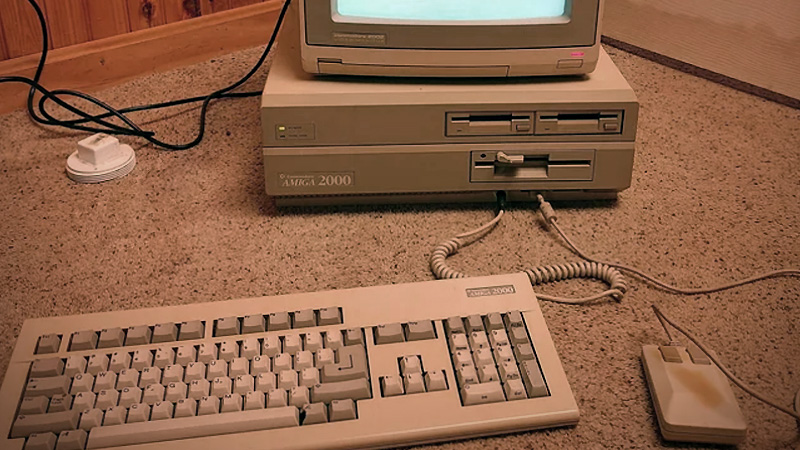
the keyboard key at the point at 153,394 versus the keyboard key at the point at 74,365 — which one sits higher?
the keyboard key at the point at 74,365

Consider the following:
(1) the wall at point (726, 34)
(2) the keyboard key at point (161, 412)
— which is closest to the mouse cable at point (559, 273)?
(2) the keyboard key at point (161, 412)

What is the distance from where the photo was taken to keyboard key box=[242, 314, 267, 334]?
2.41 ft

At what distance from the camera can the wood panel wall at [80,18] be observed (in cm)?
118

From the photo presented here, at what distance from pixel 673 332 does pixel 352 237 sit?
0.35 metres

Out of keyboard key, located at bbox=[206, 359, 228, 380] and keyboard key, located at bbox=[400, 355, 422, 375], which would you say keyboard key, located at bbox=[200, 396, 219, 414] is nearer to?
keyboard key, located at bbox=[206, 359, 228, 380]

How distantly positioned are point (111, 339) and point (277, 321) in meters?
0.14

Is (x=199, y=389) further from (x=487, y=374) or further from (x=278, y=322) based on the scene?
(x=487, y=374)

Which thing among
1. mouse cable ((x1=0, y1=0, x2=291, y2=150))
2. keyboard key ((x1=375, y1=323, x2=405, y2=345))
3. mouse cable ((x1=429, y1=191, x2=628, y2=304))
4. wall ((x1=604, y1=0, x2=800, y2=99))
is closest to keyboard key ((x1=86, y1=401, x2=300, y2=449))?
keyboard key ((x1=375, y1=323, x2=405, y2=345))

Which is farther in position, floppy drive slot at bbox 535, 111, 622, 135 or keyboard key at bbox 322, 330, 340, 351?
floppy drive slot at bbox 535, 111, 622, 135

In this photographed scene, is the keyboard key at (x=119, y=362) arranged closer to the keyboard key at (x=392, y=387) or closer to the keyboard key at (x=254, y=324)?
the keyboard key at (x=254, y=324)

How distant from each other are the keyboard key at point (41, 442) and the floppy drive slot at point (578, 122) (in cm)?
57

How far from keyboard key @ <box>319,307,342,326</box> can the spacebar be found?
0.10m

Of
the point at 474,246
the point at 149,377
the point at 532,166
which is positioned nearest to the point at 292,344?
the point at 149,377

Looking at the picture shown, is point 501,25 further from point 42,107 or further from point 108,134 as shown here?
point 42,107
